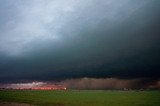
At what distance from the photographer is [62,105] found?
55750 millimetres

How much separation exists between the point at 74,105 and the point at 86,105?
283cm

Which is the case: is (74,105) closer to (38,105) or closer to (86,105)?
(86,105)

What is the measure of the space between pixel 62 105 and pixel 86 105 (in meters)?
5.61

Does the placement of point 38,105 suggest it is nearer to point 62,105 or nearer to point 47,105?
point 47,105

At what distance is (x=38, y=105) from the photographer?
54.5m

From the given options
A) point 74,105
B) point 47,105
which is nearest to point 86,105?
point 74,105

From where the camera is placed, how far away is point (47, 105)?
5453 cm

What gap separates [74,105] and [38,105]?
27.1 ft

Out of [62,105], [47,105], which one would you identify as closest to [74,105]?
[62,105]

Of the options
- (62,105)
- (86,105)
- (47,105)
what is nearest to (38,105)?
(47,105)

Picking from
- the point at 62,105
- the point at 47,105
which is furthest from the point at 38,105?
the point at 62,105

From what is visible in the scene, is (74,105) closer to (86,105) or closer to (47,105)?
(86,105)

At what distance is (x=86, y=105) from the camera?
55188 mm

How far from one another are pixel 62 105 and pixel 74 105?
2.80m
